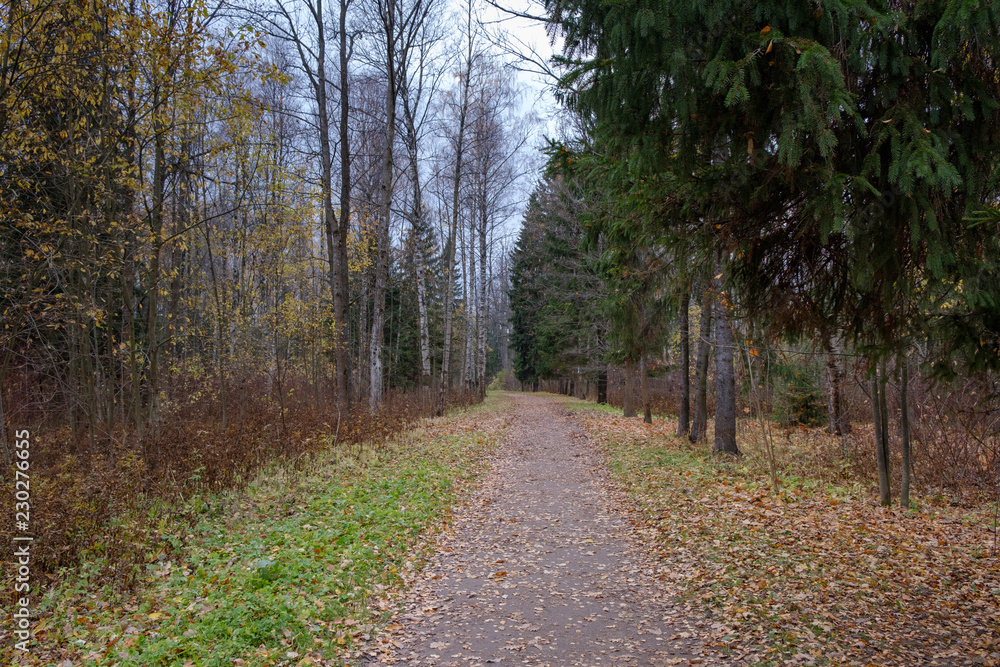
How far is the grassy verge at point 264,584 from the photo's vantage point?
3.77 meters

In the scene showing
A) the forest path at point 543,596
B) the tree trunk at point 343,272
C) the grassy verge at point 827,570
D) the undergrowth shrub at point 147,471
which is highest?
the tree trunk at point 343,272

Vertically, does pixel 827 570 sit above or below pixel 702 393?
below

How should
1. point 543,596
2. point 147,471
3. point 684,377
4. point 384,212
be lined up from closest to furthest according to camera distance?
point 543,596 < point 147,471 < point 684,377 < point 384,212

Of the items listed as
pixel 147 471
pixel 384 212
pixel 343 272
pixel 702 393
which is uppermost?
pixel 384 212

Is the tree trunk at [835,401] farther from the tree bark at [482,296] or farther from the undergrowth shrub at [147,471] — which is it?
the tree bark at [482,296]

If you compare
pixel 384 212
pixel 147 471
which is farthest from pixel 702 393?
pixel 147 471

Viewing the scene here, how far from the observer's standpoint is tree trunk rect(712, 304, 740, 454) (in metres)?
10.3

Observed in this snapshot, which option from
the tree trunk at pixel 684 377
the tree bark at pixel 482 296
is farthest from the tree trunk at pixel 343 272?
the tree bark at pixel 482 296

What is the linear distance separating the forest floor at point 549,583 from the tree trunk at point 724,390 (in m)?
2.37

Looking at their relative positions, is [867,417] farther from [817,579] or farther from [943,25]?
[943,25]

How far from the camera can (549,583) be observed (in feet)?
17.3

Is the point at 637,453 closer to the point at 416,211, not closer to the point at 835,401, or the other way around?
the point at 835,401

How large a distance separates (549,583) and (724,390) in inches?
263

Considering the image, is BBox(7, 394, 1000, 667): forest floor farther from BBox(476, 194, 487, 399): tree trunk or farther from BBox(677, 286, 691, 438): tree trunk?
BBox(476, 194, 487, 399): tree trunk
